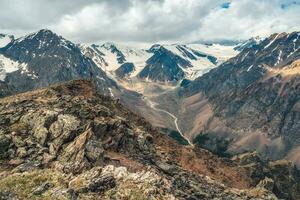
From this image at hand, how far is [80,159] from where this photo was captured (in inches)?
3346

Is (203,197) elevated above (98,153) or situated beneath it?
situated beneath

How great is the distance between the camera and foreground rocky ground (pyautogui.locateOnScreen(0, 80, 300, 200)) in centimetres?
7225

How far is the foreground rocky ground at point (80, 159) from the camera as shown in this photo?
7225cm

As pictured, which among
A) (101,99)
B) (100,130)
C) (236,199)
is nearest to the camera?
(236,199)

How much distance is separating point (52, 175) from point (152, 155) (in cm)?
3614

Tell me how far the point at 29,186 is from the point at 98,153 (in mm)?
19014

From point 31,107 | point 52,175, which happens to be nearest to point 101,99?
point 31,107

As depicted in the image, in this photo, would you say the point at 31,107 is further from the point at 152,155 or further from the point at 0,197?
the point at 0,197

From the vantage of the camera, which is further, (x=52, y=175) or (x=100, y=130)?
(x=100, y=130)

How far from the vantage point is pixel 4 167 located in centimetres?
8681

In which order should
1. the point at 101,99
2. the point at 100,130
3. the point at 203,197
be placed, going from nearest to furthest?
the point at 203,197 → the point at 100,130 → the point at 101,99

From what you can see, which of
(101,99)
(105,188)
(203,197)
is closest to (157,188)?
(105,188)

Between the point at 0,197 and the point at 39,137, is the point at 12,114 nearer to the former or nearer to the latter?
the point at 39,137

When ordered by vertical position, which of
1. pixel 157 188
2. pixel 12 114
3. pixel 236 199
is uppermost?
pixel 12 114
